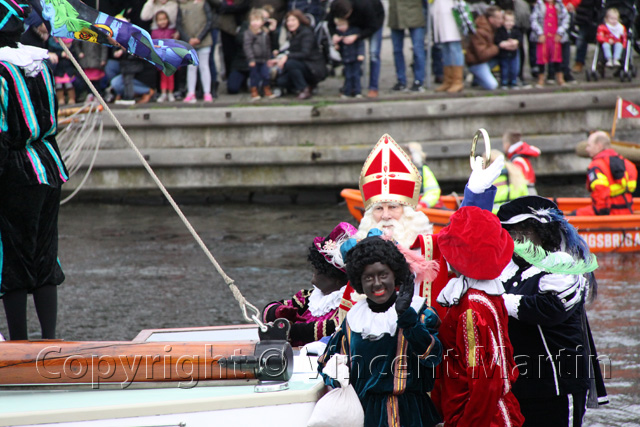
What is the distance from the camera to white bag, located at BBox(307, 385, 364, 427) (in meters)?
3.30

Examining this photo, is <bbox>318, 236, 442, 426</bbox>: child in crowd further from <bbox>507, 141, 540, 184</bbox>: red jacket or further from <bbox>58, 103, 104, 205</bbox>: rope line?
<bbox>507, 141, 540, 184</bbox>: red jacket

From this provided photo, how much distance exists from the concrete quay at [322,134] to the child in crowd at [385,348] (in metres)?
9.16

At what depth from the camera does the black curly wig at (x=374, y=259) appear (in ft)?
11.5

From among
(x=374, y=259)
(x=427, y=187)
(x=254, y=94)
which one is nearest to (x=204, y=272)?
(x=427, y=187)

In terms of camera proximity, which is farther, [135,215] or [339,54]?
[339,54]

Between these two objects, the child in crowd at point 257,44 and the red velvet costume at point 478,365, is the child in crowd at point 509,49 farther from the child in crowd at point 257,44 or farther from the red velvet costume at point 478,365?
the red velvet costume at point 478,365

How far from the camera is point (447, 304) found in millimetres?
3582

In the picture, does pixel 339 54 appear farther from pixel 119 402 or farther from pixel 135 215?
pixel 119 402

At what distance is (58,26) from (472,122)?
362 inches

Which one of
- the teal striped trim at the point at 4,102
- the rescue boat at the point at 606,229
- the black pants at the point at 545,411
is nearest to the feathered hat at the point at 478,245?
the black pants at the point at 545,411

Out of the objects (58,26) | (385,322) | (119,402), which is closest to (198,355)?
(119,402)

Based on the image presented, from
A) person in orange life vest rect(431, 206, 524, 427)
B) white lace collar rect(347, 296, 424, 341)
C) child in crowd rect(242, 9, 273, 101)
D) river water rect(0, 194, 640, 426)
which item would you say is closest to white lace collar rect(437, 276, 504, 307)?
person in orange life vest rect(431, 206, 524, 427)

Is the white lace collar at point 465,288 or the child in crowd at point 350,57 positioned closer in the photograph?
the white lace collar at point 465,288

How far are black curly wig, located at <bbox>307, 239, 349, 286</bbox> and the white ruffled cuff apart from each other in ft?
2.72
